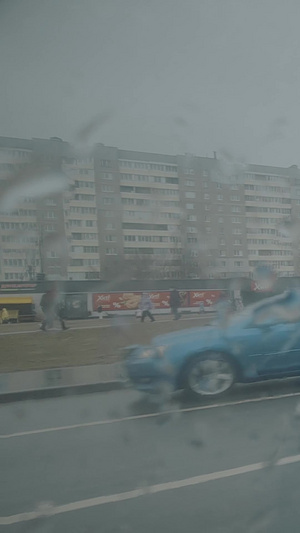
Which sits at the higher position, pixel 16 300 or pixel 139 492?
pixel 16 300

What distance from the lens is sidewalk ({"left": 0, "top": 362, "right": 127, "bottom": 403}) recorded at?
964 mm

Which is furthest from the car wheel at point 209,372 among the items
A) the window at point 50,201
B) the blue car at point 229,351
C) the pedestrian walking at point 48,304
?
the window at point 50,201

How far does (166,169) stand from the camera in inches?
33.3

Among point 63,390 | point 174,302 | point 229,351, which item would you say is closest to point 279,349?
point 229,351

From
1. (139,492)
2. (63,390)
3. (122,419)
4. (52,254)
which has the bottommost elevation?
(139,492)

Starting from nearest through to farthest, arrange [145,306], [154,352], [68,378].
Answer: [145,306] < [154,352] < [68,378]

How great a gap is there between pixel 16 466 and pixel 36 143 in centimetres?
86

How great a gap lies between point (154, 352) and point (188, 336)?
83 millimetres

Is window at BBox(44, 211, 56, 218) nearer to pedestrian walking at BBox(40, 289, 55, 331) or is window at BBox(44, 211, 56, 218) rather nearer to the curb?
pedestrian walking at BBox(40, 289, 55, 331)

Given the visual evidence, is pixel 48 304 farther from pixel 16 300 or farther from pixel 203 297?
pixel 203 297

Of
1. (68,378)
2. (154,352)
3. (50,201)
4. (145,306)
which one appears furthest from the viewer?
(68,378)

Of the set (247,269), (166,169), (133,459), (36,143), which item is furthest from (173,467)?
(36,143)

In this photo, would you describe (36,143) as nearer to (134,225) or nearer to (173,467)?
(134,225)

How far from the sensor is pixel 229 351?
1088 millimetres
